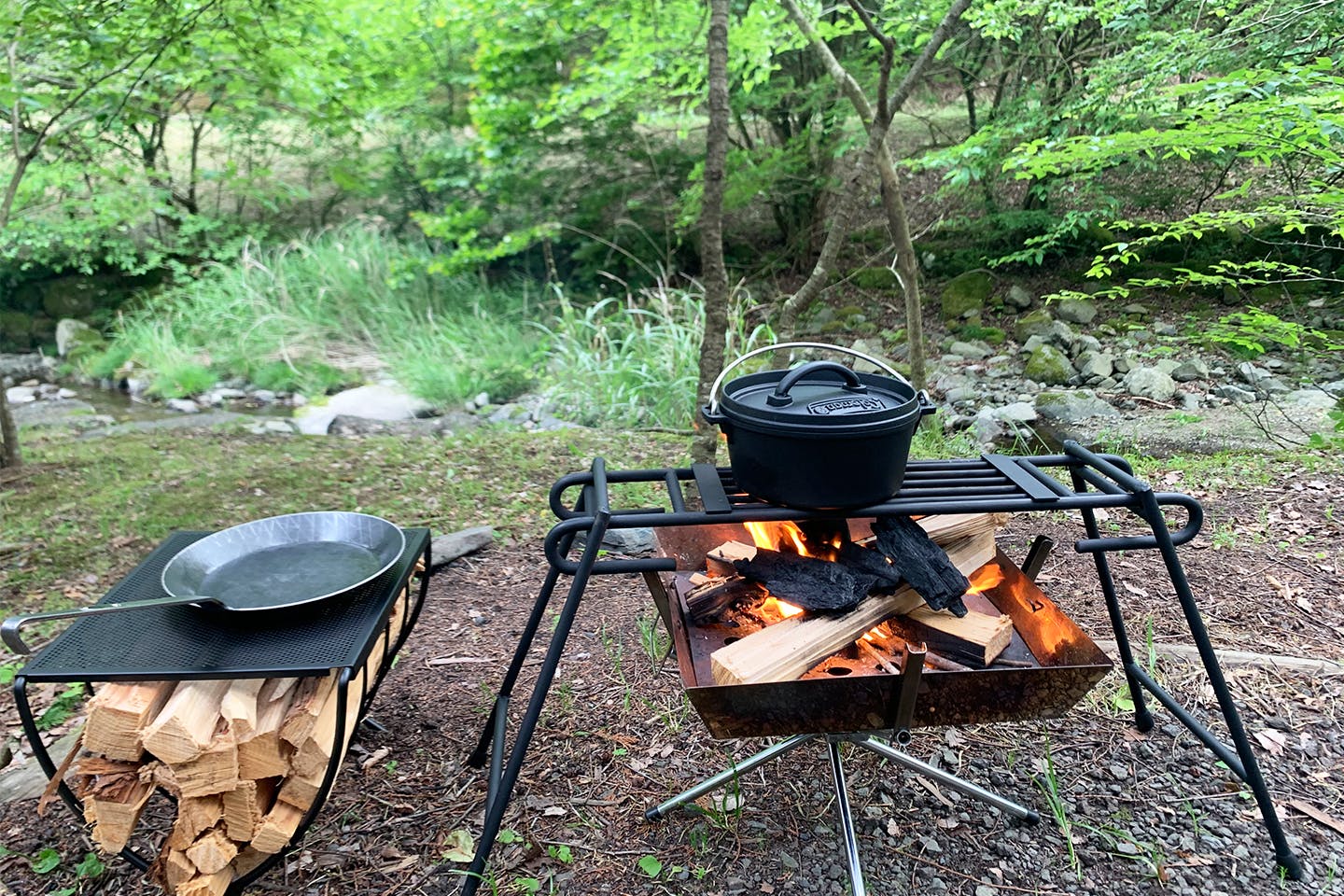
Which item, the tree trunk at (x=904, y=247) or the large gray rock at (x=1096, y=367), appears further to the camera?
the large gray rock at (x=1096, y=367)

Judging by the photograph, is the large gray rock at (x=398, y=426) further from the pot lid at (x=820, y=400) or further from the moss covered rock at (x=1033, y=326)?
the moss covered rock at (x=1033, y=326)

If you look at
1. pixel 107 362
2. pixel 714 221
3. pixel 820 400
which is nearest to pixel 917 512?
pixel 820 400

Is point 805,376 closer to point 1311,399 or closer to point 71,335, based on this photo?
point 1311,399

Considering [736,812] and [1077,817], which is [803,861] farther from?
[1077,817]

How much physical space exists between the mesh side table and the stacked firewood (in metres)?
0.04

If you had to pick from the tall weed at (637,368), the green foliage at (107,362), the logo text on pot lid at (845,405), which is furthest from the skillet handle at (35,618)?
the green foliage at (107,362)

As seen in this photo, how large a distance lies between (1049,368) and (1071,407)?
0.85 meters

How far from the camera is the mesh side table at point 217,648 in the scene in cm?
138

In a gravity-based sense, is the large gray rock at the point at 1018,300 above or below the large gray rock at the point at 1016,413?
above

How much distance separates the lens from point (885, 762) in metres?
1.94

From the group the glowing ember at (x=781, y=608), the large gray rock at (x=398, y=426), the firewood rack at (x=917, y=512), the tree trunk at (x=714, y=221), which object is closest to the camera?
the firewood rack at (x=917, y=512)

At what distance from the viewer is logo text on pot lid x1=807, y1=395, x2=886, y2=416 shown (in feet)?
4.85

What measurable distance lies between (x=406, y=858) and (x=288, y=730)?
1.51 ft

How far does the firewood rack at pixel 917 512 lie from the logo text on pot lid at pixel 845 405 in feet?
0.43
